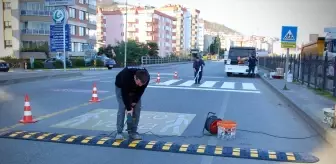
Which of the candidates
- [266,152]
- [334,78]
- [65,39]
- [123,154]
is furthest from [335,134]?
[65,39]

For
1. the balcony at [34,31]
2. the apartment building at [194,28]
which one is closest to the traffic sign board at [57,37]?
the balcony at [34,31]

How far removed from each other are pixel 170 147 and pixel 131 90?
124cm

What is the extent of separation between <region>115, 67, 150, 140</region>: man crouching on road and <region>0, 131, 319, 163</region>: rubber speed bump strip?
343 millimetres

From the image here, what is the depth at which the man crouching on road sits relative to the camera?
5.76 metres

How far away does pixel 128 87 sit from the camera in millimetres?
6031

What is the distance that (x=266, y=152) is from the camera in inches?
237

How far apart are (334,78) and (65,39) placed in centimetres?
2425

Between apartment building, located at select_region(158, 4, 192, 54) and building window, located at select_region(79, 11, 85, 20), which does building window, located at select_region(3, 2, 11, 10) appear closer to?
building window, located at select_region(79, 11, 85, 20)

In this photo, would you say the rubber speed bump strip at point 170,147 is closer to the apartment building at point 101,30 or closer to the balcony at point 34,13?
the balcony at point 34,13

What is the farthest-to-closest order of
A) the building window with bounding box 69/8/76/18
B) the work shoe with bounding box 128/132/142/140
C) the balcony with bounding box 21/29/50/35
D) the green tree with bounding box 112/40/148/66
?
the building window with bounding box 69/8/76/18 < the balcony with bounding box 21/29/50/35 < the green tree with bounding box 112/40/148/66 < the work shoe with bounding box 128/132/142/140

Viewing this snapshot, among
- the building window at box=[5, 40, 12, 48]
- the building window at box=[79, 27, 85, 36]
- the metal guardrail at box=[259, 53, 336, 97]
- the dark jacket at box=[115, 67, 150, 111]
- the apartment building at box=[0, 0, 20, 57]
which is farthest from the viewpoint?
the building window at box=[79, 27, 85, 36]

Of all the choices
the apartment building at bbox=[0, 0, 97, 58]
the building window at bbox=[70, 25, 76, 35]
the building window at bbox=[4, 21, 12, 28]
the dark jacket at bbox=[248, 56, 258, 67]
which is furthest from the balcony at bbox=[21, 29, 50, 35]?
the dark jacket at bbox=[248, 56, 258, 67]

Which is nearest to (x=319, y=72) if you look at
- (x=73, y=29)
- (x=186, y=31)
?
(x=73, y=29)

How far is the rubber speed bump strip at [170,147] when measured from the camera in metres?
5.76
